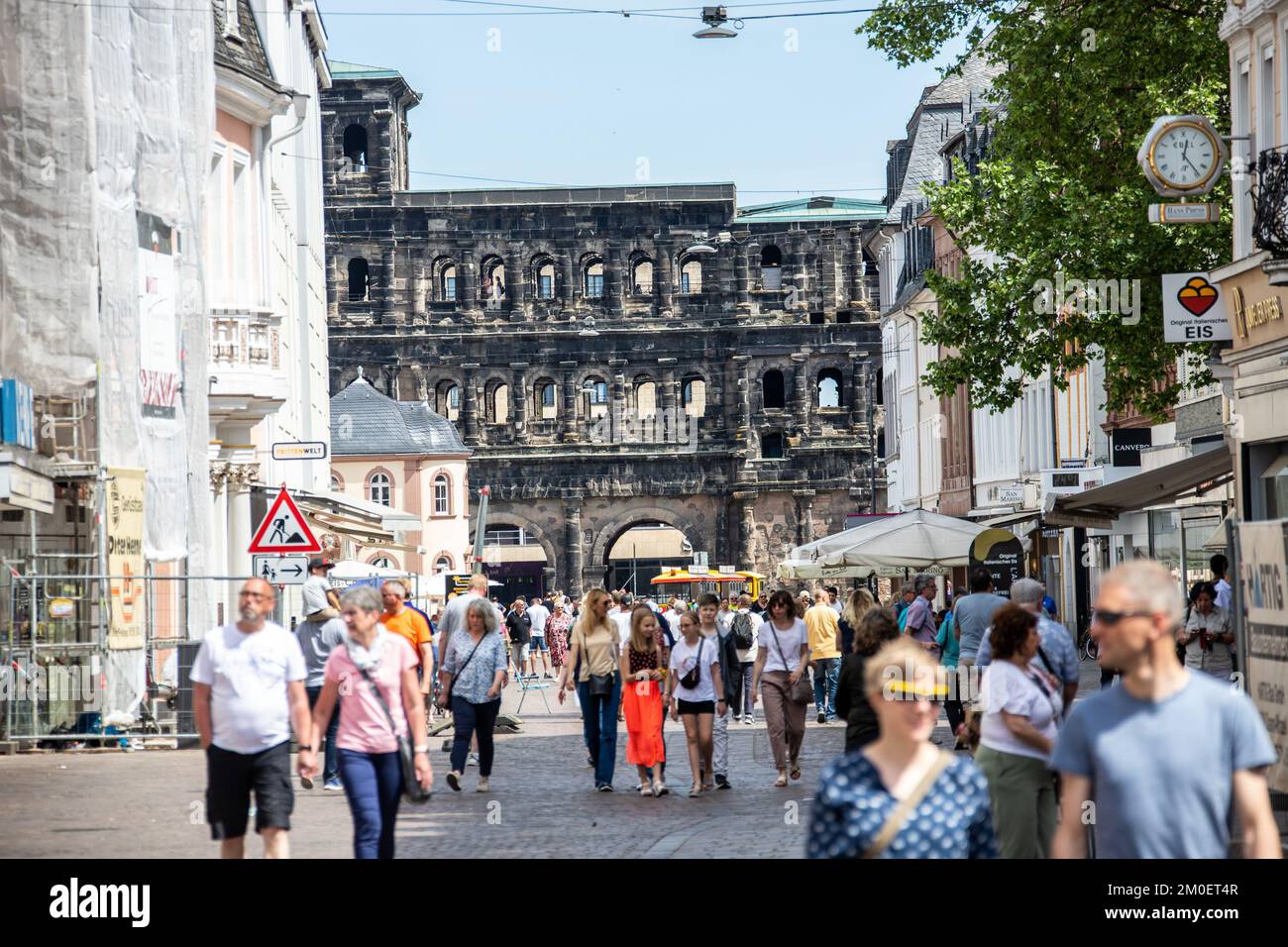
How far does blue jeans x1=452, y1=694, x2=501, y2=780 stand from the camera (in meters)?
16.8

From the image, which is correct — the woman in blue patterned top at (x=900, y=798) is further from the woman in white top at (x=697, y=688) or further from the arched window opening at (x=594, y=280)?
the arched window opening at (x=594, y=280)

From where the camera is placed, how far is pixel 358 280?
78.1 m

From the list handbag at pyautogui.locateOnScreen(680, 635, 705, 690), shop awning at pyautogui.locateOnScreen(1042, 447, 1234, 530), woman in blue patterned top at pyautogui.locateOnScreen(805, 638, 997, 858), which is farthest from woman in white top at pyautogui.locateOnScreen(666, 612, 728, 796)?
woman in blue patterned top at pyautogui.locateOnScreen(805, 638, 997, 858)

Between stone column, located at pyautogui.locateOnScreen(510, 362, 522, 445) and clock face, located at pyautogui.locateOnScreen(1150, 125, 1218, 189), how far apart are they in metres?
59.2

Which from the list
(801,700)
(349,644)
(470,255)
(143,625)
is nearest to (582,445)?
(470,255)

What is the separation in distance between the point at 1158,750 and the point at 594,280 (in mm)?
74399

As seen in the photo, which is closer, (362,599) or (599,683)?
(362,599)

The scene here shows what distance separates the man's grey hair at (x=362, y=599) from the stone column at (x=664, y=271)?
2685 inches

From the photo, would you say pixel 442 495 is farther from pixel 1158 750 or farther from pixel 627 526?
pixel 1158 750

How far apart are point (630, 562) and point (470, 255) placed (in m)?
17.8

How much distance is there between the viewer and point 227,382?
87.2ft

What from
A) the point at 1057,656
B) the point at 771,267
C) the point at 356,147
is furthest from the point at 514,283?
the point at 1057,656

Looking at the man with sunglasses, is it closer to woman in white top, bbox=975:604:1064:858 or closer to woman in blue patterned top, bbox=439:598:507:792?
woman in white top, bbox=975:604:1064:858

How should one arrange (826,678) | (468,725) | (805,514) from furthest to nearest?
(805,514) → (826,678) → (468,725)
